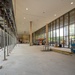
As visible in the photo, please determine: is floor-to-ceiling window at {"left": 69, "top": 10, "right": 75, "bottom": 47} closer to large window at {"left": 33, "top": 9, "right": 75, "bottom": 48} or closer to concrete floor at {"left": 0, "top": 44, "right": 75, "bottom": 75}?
large window at {"left": 33, "top": 9, "right": 75, "bottom": 48}

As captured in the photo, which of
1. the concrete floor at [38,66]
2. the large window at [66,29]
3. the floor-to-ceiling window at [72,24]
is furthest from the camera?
the large window at [66,29]

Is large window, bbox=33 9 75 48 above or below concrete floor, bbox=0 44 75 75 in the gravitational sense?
above

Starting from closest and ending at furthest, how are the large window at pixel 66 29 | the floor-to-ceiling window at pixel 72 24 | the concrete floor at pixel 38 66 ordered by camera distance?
the concrete floor at pixel 38 66 < the floor-to-ceiling window at pixel 72 24 < the large window at pixel 66 29

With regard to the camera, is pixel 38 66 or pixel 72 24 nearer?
pixel 38 66

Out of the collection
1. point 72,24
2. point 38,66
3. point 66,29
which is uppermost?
point 72,24

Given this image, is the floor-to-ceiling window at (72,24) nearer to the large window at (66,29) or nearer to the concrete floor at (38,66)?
the large window at (66,29)

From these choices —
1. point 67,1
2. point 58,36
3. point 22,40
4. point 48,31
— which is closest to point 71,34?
point 58,36

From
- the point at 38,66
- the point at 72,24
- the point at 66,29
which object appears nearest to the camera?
the point at 38,66

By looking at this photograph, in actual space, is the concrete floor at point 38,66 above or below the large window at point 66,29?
below

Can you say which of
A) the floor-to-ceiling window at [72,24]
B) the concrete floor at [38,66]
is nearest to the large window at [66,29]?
the floor-to-ceiling window at [72,24]

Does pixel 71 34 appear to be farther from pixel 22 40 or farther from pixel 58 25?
pixel 22 40

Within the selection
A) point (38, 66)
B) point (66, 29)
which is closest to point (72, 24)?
point (66, 29)

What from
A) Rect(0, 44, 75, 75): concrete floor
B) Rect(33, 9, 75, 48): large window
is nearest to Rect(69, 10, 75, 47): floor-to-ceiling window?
Rect(33, 9, 75, 48): large window

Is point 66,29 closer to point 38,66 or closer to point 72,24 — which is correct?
point 72,24
